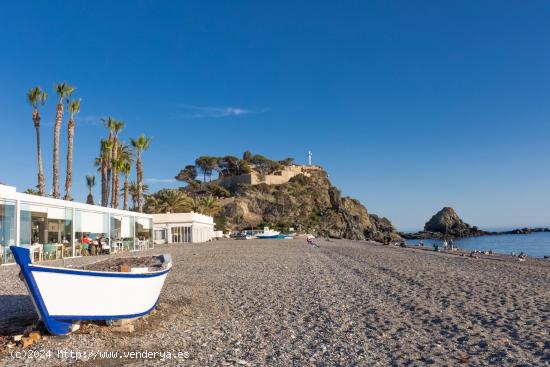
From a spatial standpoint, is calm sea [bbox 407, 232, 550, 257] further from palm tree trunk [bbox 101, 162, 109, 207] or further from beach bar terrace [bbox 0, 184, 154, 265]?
palm tree trunk [bbox 101, 162, 109, 207]

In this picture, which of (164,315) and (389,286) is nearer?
(164,315)

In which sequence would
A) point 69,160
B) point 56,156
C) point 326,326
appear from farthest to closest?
point 69,160 < point 56,156 < point 326,326

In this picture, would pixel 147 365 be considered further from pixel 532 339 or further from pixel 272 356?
pixel 532 339

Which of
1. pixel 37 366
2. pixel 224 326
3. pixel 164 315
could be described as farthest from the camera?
pixel 164 315

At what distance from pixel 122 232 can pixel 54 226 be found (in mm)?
8826

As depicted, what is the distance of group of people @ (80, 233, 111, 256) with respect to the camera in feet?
79.9

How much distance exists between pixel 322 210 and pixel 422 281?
290 ft

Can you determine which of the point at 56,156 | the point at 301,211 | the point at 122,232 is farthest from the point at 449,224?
the point at 56,156

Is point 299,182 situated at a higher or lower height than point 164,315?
higher

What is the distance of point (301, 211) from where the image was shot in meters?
99.9

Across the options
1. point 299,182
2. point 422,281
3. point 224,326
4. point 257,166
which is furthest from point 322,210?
point 224,326

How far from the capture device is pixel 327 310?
9.78 m

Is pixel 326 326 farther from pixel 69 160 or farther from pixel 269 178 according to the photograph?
pixel 269 178

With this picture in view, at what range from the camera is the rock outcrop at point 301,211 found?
92312mm
